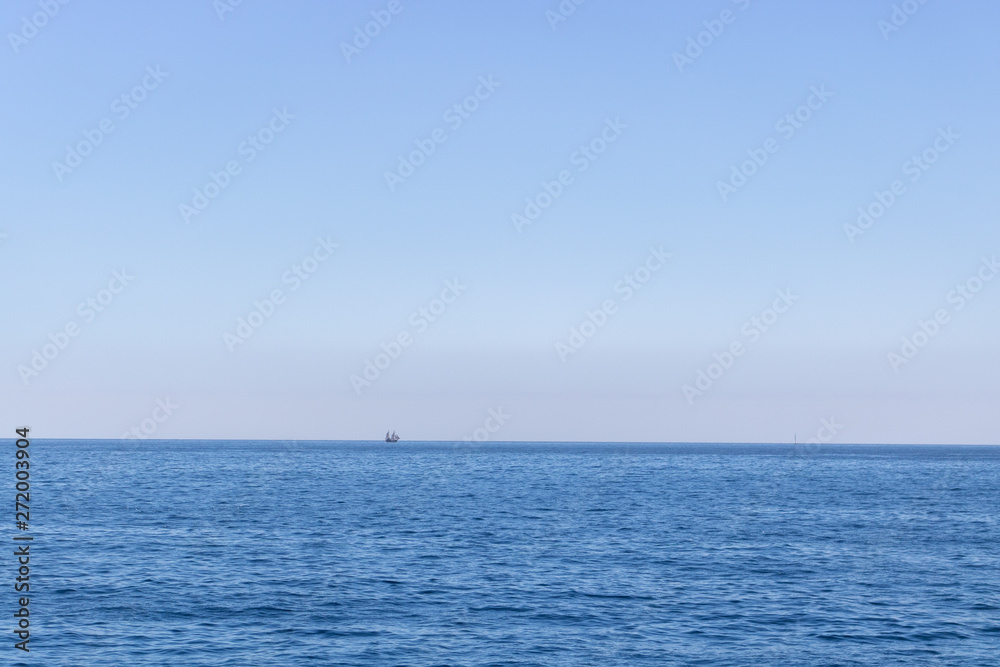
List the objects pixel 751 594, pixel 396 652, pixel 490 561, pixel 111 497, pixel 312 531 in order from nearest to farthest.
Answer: pixel 396 652, pixel 751 594, pixel 490 561, pixel 312 531, pixel 111 497

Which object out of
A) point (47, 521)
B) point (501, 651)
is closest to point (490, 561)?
point (501, 651)

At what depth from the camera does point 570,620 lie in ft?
112

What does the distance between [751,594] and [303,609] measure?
68.4ft

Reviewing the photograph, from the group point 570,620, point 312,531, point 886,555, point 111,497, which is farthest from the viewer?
point 111,497

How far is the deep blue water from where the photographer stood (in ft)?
100

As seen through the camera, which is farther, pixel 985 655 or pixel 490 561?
pixel 490 561

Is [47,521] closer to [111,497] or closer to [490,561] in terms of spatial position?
[111,497]

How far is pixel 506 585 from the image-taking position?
40500mm

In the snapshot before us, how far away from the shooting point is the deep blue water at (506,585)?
30516 mm

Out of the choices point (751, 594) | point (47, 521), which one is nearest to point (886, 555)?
point (751, 594)

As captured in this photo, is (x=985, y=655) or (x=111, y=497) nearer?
(x=985, y=655)

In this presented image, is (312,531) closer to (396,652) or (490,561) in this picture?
(490,561)

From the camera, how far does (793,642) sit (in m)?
31.5

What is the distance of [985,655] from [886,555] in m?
21.7
